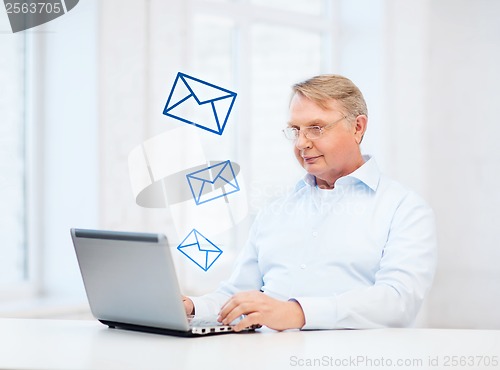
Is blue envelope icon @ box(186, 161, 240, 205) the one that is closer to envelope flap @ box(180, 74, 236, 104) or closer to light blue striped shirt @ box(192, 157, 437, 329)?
envelope flap @ box(180, 74, 236, 104)

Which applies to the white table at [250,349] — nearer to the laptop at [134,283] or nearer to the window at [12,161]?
the laptop at [134,283]

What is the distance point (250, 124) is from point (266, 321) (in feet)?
8.28

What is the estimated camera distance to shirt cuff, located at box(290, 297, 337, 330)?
1.88 m

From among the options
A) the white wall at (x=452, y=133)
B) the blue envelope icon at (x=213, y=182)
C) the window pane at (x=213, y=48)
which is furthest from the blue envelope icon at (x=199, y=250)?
the white wall at (x=452, y=133)

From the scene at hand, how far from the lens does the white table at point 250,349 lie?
1447mm

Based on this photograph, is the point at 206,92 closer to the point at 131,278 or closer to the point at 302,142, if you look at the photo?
the point at 302,142

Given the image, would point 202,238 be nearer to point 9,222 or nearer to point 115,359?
point 9,222

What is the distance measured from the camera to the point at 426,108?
4.33 m

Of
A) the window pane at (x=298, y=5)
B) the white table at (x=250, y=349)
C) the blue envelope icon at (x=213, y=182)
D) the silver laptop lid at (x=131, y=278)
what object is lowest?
the white table at (x=250, y=349)

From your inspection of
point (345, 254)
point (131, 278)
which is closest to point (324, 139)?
point (345, 254)

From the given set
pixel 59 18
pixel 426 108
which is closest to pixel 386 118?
pixel 426 108

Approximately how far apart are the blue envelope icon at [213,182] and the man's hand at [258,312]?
1.75 metres

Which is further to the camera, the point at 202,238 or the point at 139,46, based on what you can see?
the point at 202,238

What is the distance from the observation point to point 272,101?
4.41m
